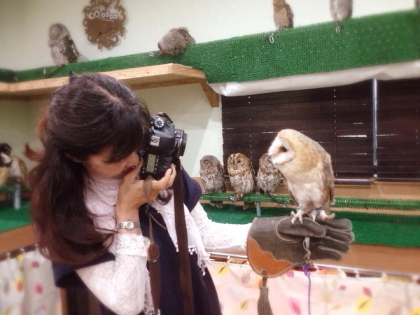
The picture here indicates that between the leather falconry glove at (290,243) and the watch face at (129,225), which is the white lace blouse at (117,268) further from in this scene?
the leather falconry glove at (290,243)

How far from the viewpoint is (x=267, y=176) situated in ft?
2.49

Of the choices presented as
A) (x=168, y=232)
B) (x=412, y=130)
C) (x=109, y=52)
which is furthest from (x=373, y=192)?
(x=109, y=52)

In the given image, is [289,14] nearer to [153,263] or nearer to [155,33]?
[155,33]


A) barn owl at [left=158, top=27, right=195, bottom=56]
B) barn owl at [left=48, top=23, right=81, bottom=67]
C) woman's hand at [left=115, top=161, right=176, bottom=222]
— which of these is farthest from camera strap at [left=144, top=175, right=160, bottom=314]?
Answer: barn owl at [left=48, top=23, right=81, bottom=67]

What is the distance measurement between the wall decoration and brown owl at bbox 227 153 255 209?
466 mm

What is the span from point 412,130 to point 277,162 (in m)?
0.26

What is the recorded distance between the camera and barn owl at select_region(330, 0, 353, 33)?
46 cm

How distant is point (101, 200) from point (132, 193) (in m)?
0.07

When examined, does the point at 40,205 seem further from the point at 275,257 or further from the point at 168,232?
the point at 275,257

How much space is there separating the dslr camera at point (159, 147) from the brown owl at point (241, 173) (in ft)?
0.86

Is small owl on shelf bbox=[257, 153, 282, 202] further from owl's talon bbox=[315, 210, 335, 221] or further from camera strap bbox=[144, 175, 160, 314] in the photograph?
camera strap bbox=[144, 175, 160, 314]

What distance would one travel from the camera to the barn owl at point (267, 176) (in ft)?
2.40

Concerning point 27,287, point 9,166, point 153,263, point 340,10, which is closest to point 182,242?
point 153,263

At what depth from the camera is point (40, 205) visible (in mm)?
506
